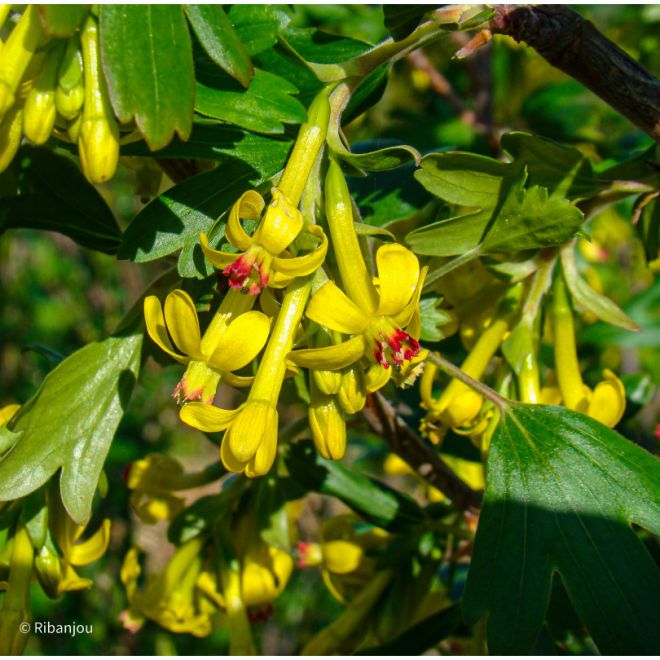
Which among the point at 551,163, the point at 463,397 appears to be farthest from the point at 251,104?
the point at 463,397

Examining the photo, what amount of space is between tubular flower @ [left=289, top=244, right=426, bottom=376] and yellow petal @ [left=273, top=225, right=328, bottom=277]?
1.3 inches

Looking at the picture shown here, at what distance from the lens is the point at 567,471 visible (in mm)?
1203

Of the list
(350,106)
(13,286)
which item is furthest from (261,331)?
(13,286)

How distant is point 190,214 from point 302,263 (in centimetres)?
21

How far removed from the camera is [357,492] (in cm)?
165

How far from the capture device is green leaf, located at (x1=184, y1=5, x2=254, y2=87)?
94 centimetres

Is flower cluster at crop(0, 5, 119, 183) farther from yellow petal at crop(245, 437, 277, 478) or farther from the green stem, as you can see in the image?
the green stem

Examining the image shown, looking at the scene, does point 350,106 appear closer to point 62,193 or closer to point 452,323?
point 452,323

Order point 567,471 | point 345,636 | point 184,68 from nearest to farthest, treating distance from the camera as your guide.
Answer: point 184,68 < point 567,471 < point 345,636

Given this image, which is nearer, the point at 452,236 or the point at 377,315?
the point at 377,315

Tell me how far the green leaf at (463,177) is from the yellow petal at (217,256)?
34 cm

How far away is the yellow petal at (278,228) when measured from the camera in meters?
0.92

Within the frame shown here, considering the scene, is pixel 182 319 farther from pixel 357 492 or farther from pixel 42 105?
pixel 357 492

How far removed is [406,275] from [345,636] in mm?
980
